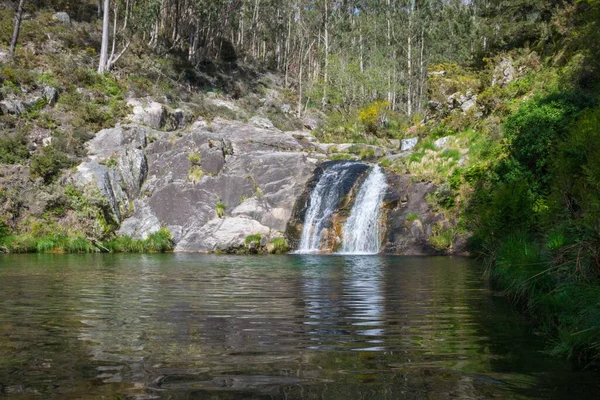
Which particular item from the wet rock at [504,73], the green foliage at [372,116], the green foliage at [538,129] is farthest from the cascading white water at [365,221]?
the green foliage at [372,116]

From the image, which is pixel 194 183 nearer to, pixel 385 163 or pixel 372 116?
pixel 385 163

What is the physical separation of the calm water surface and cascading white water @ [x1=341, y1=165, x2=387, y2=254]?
51.7ft

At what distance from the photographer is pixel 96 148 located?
33.8 m

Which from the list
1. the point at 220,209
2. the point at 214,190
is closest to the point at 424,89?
the point at 214,190

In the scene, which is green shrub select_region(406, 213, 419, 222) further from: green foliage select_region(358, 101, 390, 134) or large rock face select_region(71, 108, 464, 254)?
green foliage select_region(358, 101, 390, 134)

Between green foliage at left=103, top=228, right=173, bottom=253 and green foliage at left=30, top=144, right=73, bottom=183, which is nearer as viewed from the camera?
green foliage at left=103, top=228, right=173, bottom=253

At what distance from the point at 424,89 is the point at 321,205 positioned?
41.0 metres

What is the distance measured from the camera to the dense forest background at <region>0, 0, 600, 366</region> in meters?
8.59

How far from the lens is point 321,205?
30.7 meters

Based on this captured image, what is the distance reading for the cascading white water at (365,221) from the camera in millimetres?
28422

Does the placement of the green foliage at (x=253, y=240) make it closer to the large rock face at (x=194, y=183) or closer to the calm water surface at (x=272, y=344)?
the large rock face at (x=194, y=183)

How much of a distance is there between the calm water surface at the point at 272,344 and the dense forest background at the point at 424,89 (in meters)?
0.97

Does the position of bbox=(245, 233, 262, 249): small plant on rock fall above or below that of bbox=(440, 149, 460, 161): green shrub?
below

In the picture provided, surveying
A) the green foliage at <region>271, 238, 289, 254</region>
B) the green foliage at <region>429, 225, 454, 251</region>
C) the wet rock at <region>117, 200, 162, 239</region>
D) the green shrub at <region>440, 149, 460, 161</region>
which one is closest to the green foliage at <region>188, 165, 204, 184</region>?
the wet rock at <region>117, 200, 162, 239</region>
